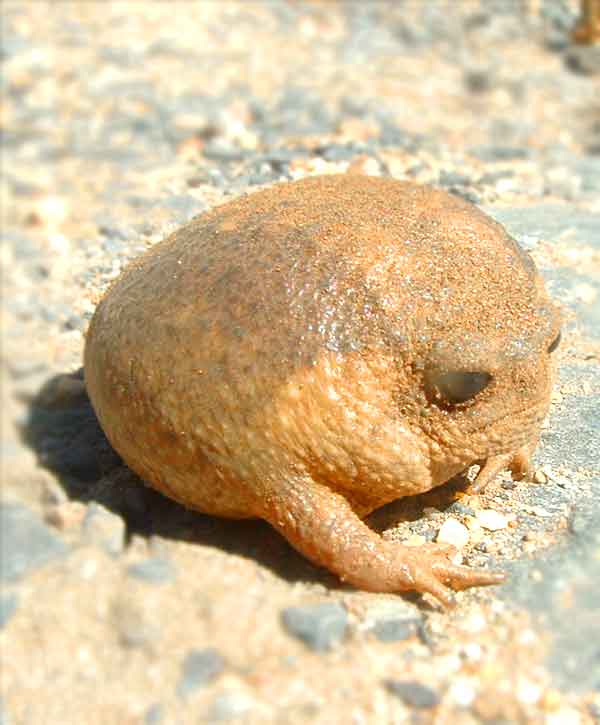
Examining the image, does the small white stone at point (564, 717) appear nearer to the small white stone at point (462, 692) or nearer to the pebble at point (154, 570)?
the small white stone at point (462, 692)

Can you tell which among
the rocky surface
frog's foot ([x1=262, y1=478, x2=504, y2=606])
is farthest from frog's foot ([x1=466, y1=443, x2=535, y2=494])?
frog's foot ([x1=262, y1=478, x2=504, y2=606])

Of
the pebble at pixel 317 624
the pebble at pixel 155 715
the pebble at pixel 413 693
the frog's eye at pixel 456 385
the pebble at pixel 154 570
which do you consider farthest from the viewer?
the frog's eye at pixel 456 385

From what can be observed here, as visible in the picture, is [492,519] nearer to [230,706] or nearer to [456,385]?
[456,385]

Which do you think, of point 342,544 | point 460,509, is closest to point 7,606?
point 342,544

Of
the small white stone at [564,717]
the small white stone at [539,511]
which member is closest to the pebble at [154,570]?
the small white stone at [564,717]

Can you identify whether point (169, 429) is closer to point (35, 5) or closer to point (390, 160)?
point (390, 160)

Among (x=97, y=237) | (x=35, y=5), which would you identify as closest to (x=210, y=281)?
(x=97, y=237)
